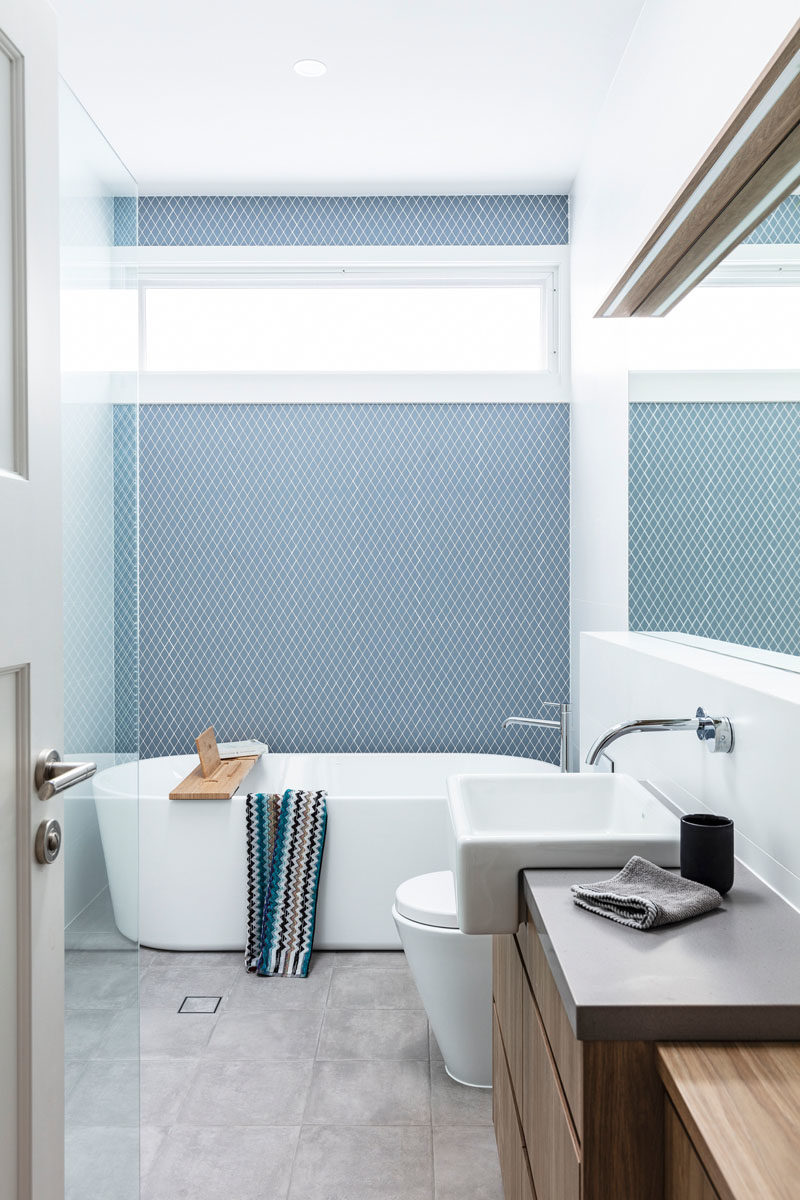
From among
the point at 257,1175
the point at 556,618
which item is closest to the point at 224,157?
the point at 556,618

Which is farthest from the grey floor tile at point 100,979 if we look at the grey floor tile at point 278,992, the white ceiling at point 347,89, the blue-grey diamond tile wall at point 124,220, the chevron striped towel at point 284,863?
the white ceiling at point 347,89

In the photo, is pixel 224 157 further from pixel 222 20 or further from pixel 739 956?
pixel 739 956

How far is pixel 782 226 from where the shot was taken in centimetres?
167

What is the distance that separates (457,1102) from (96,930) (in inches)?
50.6

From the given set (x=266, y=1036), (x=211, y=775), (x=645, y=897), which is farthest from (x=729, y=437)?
(x=211, y=775)

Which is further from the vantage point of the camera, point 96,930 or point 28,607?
point 96,930

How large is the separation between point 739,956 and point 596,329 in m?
2.67

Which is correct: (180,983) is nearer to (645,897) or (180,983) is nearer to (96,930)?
(96,930)

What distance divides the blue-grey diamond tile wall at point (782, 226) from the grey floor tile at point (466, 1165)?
2023 mm

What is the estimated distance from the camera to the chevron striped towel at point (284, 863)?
313 cm

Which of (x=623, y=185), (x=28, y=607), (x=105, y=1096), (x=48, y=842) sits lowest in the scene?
(x=105, y=1096)

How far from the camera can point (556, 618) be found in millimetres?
3953

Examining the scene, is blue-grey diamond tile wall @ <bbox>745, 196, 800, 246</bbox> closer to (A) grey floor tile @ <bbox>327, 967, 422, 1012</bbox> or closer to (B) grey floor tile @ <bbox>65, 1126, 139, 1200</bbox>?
Answer: (B) grey floor tile @ <bbox>65, 1126, 139, 1200</bbox>

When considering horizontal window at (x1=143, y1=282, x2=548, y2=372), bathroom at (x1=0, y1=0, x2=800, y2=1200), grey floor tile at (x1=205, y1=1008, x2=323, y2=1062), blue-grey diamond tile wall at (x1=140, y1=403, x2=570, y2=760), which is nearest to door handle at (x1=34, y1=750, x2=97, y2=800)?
bathroom at (x1=0, y1=0, x2=800, y2=1200)
